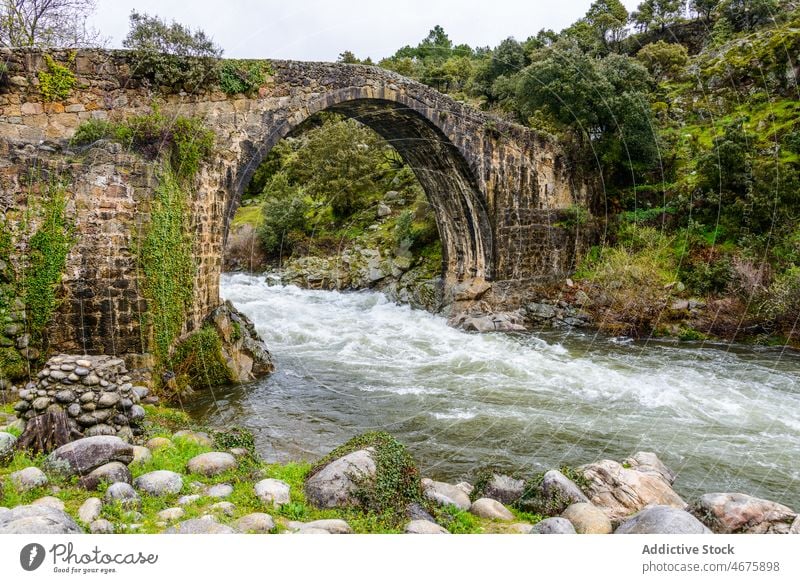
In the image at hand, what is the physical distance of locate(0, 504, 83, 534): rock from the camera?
331 cm

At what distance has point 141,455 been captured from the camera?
17.2 feet

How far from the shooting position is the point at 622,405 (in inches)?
375

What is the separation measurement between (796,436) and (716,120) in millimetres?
16474

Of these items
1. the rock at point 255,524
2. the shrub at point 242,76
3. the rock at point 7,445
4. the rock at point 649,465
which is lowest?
the rock at point 649,465

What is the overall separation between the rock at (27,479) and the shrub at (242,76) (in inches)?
339

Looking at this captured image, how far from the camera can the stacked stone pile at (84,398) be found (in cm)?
569

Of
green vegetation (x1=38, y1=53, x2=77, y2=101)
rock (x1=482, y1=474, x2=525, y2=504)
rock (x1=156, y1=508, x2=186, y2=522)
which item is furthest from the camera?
green vegetation (x1=38, y1=53, x2=77, y2=101)

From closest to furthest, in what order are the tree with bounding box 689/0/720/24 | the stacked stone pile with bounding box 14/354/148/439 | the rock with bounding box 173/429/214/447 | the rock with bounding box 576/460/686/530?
the rock with bounding box 576/460/686/530
the stacked stone pile with bounding box 14/354/148/439
the rock with bounding box 173/429/214/447
the tree with bounding box 689/0/720/24

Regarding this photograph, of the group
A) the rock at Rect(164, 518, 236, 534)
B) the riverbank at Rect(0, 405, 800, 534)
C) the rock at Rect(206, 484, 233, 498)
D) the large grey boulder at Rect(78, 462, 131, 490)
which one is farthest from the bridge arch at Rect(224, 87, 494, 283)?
the rock at Rect(164, 518, 236, 534)

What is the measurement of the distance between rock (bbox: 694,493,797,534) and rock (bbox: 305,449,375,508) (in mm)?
2976

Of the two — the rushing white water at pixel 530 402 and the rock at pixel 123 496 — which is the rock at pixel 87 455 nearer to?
the rock at pixel 123 496

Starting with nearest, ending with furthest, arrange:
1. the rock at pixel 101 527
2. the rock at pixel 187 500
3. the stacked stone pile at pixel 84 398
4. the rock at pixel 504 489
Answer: the rock at pixel 101 527
the rock at pixel 187 500
the rock at pixel 504 489
the stacked stone pile at pixel 84 398

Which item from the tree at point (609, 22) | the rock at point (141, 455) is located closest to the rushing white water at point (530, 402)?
the rock at point (141, 455)

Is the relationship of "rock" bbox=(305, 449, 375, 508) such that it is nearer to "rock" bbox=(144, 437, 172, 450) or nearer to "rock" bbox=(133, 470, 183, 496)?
"rock" bbox=(133, 470, 183, 496)
